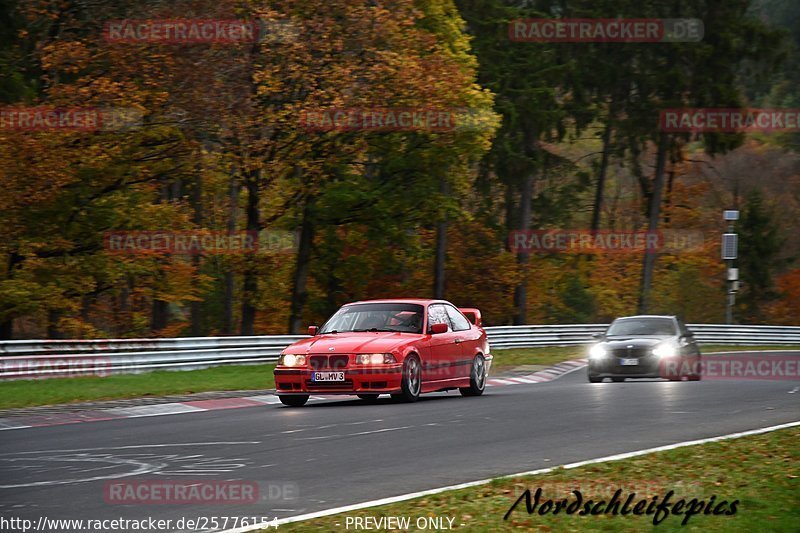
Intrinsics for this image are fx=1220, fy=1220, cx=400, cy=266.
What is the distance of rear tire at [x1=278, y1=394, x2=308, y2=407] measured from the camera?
1848 centimetres

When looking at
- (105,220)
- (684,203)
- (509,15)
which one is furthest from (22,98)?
(684,203)

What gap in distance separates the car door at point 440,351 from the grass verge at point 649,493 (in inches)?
296

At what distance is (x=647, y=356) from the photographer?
2458 cm

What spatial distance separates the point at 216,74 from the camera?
34188mm

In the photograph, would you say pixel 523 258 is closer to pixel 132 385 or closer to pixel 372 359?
pixel 132 385

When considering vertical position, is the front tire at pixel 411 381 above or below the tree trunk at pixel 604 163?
below

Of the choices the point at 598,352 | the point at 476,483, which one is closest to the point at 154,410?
the point at 476,483

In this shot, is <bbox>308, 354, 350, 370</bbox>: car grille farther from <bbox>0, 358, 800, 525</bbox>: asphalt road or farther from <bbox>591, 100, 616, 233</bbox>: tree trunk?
<bbox>591, 100, 616, 233</bbox>: tree trunk

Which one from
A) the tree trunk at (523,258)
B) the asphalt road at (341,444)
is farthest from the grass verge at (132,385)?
the tree trunk at (523,258)

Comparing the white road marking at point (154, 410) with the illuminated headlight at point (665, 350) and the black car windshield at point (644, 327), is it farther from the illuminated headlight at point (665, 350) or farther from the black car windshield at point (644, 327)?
the black car windshield at point (644, 327)

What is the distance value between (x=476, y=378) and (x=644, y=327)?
265 inches

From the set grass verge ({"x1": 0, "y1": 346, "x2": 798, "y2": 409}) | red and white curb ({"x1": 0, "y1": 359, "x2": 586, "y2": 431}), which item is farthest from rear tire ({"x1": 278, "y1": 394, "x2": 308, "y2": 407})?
grass verge ({"x1": 0, "y1": 346, "x2": 798, "y2": 409})

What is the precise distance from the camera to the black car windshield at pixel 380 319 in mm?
18953

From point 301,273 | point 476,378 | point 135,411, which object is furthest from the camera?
point 301,273
